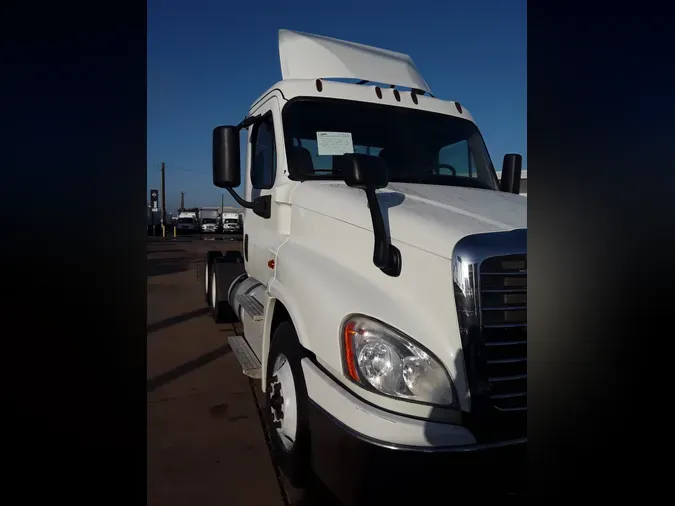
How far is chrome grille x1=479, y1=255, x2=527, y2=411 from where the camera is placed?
82.4 inches

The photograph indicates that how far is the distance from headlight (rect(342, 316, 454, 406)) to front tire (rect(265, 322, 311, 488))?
55cm

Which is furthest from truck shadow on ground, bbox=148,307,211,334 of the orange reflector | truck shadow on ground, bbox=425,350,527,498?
truck shadow on ground, bbox=425,350,527,498

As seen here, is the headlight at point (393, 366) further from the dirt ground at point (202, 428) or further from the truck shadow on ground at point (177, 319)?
the truck shadow on ground at point (177, 319)

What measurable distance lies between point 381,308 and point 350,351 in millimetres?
243

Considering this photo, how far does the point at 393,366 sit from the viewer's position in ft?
6.68

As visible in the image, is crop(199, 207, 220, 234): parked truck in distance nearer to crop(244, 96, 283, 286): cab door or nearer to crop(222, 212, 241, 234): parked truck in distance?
crop(222, 212, 241, 234): parked truck in distance

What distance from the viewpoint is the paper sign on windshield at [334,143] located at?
350 centimetres

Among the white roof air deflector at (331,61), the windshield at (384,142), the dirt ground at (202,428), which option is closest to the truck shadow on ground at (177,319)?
the dirt ground at (202,428)

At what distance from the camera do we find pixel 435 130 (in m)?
3.94

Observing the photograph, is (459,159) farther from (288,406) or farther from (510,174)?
(288,406)
